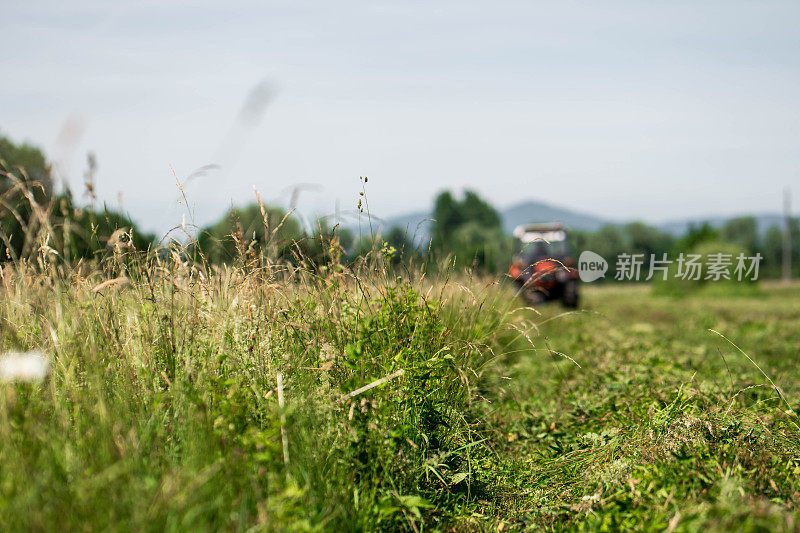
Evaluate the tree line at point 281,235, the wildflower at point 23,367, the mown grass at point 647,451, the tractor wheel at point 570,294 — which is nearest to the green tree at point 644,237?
the tree line at point 281,235

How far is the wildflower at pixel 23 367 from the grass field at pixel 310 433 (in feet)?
0.21

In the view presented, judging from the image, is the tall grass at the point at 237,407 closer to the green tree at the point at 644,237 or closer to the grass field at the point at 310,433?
the grass field at the point at 310,433

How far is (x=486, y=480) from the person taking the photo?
121 inches

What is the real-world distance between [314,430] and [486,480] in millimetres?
1180

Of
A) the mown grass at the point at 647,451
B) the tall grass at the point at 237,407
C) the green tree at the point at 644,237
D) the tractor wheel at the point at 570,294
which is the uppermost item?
the tall grass at the point at 237,407

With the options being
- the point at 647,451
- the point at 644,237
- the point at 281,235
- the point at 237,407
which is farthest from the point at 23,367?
the point at 644,237

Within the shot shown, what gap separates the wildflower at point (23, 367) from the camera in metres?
2.46

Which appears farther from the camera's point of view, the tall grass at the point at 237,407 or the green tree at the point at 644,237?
the green tree at the point at 644,237

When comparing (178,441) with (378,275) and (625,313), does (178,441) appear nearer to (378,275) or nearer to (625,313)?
(378,275)

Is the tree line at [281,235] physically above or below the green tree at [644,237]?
above

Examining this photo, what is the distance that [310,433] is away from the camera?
7.90 ft

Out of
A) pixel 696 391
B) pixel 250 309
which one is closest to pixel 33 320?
pixel 250 309

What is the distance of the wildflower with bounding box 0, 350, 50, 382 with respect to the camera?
246 centimetres

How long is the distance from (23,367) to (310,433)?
→ 53.0 inches
